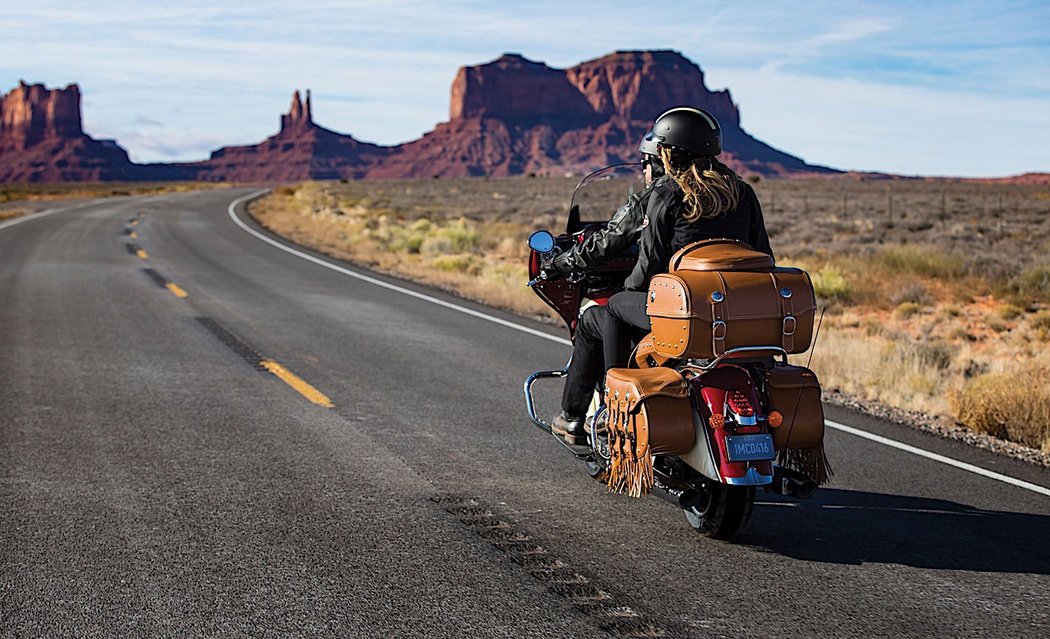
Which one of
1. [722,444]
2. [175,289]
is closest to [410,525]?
[722,444]

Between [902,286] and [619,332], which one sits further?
[902,286]

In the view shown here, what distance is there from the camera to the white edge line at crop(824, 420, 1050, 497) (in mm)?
6079

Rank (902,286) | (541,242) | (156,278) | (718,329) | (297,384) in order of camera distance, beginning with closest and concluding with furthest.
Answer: (718,329) < (541,242) < (297,384) < (156,278) < (902,286)

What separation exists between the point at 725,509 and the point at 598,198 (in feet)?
188

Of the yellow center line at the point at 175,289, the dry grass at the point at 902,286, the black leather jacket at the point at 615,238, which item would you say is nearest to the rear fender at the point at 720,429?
the black leather jacket at the point at 615,238

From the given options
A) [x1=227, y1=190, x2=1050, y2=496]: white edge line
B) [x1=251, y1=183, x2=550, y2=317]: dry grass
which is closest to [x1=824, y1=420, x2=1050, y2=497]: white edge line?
[x1=227, y1=190, x2=1050, y2=496]: white edge line

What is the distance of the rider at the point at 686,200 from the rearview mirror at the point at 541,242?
63 centimetres

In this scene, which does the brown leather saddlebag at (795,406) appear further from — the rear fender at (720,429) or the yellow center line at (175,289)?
the yellow center line at (175,289)

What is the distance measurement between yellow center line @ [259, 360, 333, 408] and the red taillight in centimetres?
396

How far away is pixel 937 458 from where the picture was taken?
6.68m

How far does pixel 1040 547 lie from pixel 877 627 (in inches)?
61.0

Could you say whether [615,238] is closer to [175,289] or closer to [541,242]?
[541,242]

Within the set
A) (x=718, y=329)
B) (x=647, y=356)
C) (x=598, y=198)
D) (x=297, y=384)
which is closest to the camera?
(x=718, y=329)

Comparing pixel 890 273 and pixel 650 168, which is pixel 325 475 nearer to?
pixel 650 168
